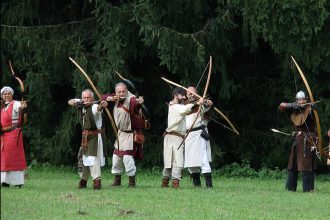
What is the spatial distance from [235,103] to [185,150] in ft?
24.2

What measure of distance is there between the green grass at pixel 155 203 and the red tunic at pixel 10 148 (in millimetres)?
408

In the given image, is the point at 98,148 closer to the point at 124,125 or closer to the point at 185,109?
the point at 124,125

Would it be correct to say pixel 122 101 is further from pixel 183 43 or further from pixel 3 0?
pixel 3 0

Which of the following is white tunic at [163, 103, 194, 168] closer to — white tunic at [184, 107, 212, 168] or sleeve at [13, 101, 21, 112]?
white tunic at [184, 107, 212, 168]

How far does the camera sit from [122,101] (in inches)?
642

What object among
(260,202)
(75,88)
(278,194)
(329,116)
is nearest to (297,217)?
A: (260,202)

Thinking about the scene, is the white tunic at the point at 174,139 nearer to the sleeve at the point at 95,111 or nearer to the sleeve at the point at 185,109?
the sleeve at the point at 185,109

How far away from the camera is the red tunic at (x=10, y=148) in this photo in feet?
50.0

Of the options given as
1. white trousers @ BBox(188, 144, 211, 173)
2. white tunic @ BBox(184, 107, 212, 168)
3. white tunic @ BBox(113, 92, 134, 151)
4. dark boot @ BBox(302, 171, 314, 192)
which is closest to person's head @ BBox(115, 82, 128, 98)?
white tunic @ BBox(113, 92, 134, 151)

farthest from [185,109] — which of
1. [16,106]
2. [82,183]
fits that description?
[16,106]

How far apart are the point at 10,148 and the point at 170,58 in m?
6.63

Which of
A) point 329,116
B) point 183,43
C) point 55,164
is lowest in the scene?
point 55,164

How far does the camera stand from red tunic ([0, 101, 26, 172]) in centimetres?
1523

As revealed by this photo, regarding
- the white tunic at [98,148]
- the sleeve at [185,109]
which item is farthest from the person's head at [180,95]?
the white tunic at [98,148]
